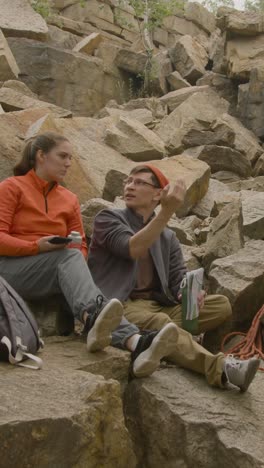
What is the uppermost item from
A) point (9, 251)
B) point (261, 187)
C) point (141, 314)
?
point (9, 251)

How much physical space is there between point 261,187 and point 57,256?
719cm

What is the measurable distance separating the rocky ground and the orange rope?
0.58 feet

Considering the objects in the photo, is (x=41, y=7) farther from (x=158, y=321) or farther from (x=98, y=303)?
(x=98, y=303)

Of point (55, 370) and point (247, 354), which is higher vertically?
point (55, 370)

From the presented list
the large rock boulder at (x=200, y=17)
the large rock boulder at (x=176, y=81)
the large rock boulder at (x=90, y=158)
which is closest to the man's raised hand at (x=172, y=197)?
the large rock boulder at (x=90, y=158)

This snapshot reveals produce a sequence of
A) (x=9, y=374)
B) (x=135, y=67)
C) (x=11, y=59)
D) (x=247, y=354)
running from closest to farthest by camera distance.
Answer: (x=9, y=374) → (x=247, y=354) → (x=11, y=59) → (x=135, y=67)

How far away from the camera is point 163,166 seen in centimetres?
1000

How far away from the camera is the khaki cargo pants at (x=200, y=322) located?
159 inches

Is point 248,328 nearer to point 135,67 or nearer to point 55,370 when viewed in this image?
point 55,370

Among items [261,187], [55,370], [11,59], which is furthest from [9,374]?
[11,59]

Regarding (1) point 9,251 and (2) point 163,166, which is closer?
(1) point 9,251

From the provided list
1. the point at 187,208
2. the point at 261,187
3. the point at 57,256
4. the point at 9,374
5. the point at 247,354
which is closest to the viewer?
the point at 9,374

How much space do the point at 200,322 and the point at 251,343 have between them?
448 millimetres

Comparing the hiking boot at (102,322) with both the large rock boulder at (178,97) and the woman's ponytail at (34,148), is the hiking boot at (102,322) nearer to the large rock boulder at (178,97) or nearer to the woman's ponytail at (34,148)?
the woman's ponytail at (34,148)
